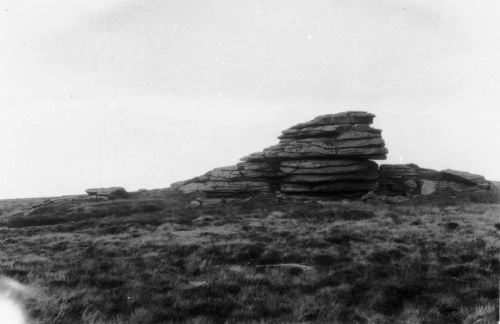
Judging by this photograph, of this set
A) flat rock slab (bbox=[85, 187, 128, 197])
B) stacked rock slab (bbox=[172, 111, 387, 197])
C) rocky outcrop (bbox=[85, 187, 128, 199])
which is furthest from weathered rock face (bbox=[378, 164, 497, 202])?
flat rock slab (bbox=[85, 187, 128, 197])

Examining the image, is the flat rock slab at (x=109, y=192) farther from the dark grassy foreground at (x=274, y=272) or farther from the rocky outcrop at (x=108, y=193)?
the dark grassy foreground at (x=274, y=272)

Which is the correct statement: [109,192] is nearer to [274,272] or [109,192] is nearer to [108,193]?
[108,193]

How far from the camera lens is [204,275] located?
1302 centimetres

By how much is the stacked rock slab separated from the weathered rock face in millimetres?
3322

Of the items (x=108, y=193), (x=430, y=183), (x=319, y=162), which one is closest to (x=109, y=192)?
(x=108, y=193)

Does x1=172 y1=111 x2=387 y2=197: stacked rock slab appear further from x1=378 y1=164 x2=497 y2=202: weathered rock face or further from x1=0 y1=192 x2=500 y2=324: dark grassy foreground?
x1=0 y1=192 x2=500 y2=324: dark grassy foreground

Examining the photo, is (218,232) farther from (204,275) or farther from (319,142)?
(319,142)

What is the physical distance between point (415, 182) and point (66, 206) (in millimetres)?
41182

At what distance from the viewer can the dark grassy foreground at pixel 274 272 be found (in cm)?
897

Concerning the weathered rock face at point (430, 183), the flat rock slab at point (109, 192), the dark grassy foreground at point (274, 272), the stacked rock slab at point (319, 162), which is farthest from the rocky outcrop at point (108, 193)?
the weathered rock face at point (430, 183)

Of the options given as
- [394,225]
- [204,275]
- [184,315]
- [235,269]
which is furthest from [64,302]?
[394,225]

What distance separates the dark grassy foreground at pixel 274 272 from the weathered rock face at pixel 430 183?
1682 cm

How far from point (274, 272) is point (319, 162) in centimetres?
2979

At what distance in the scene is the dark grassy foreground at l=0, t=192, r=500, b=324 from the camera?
8.97 m
